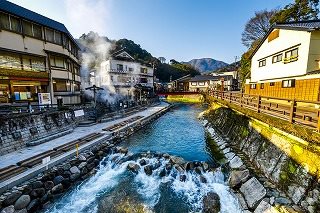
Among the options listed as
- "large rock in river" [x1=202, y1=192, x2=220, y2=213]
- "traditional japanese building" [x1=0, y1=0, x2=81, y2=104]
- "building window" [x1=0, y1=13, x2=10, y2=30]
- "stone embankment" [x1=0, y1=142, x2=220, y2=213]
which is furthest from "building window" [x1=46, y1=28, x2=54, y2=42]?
"large rock in river" [x1=202, y1=192, x2=220, y2=213]

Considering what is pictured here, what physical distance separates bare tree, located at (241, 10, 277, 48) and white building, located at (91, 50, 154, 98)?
25812 mm

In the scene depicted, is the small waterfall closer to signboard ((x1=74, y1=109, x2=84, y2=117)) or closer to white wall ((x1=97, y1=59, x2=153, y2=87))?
signboard ((x1=74, y1=109, x2=84, y2=117))

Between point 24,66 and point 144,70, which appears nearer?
point 24,66

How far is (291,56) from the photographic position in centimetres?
1681

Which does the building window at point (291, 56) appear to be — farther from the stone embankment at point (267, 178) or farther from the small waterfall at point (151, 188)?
the small waterfall at point (151, 188)

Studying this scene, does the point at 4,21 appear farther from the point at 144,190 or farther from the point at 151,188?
the point at 151,188

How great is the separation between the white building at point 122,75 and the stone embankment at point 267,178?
31.0 metres

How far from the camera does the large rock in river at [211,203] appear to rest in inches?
330

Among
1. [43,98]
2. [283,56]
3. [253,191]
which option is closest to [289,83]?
[283,56]

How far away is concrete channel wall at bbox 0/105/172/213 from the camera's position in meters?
8.04

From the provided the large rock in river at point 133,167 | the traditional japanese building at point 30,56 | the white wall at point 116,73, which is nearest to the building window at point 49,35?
the traditional japanese building at point 30,56

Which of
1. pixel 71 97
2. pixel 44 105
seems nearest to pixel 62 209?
pixel 44 105

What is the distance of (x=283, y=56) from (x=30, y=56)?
2899cm

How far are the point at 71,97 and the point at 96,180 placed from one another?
18.8m
